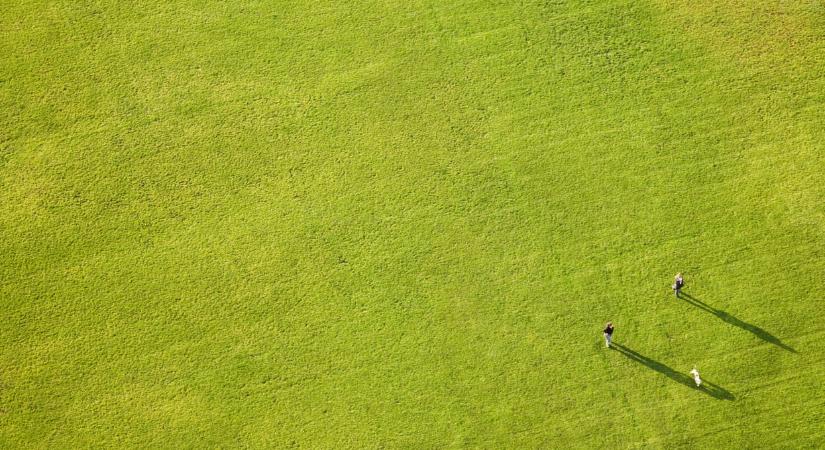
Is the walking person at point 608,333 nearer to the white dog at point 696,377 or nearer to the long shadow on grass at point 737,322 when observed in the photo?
the white dog at point 696,377

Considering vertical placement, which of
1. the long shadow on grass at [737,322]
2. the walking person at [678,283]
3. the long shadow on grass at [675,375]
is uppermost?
the walking person at [678,283]

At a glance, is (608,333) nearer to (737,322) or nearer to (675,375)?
(675,375)

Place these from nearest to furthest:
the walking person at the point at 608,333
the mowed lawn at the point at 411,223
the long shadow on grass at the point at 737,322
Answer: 1. the walking person at the point at 608,333
2. the mowed lawn at the point at 411,223
3. the long shadow on grass at the point at 737,322

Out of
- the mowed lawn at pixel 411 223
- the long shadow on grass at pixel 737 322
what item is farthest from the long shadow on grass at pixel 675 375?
the long shadow on grass at pixel 737 322

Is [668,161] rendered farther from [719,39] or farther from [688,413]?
[688,413]

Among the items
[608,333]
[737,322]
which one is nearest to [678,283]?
[737,322]

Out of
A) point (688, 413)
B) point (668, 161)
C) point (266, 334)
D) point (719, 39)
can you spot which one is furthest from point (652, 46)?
point (266, 334)

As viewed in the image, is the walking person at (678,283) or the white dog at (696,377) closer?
the white dog at (696,377)
